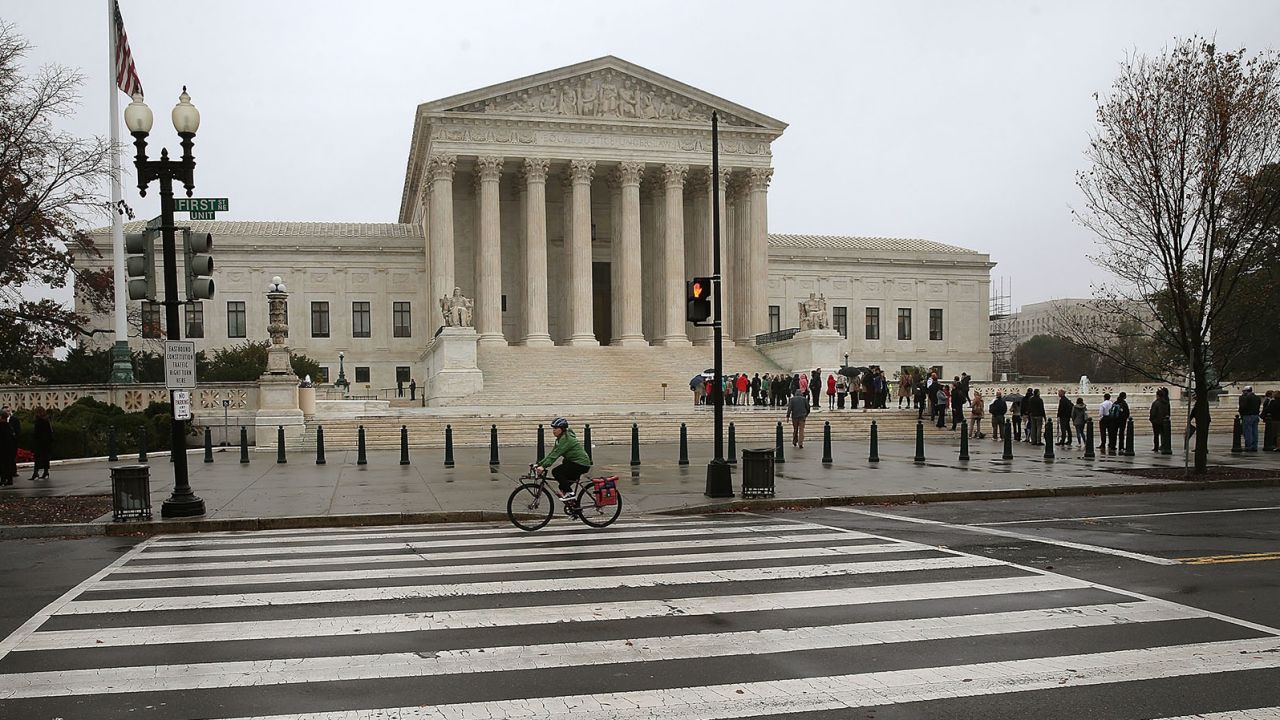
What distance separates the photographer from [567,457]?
44.8ft

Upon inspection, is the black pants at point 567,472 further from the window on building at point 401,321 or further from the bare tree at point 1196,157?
the window on building at point 401,321

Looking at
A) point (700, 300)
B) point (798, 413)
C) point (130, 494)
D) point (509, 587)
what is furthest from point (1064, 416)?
point (130, 494)

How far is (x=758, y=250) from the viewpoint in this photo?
2499 inches

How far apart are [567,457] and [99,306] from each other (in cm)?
2453

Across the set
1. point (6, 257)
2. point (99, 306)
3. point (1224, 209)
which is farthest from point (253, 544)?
point (99, 306)

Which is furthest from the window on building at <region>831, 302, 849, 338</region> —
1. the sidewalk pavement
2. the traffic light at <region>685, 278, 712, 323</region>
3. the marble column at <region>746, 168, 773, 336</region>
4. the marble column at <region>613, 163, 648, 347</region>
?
the traffic light at <region>685, 278, 712, 323</region>

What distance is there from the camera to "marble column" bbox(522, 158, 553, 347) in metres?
58.9

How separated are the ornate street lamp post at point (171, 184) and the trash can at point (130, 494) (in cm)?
33

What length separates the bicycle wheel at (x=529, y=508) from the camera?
1366 cm

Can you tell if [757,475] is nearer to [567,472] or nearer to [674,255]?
[567,472]

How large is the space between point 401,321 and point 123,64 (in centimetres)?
3971

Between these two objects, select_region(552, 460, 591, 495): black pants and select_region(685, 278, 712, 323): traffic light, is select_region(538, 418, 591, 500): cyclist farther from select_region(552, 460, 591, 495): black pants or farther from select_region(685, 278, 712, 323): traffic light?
select_region(685, 278, 712, 323): traffic light

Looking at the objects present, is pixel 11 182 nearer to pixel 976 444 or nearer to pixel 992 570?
pixel 992 570

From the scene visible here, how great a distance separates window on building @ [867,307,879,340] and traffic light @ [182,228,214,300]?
7017 centimetres
